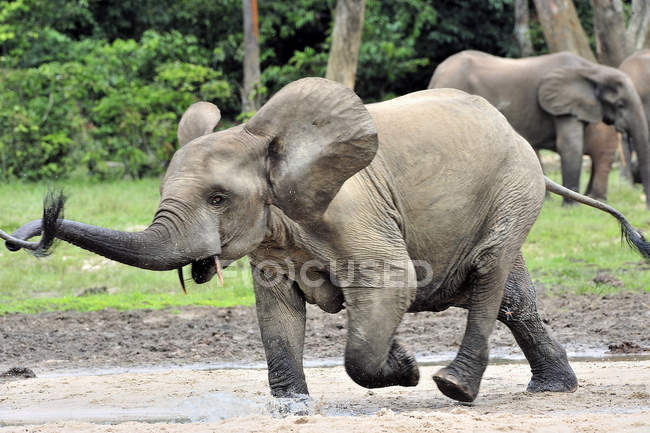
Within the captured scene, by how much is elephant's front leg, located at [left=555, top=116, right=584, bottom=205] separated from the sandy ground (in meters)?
7.98

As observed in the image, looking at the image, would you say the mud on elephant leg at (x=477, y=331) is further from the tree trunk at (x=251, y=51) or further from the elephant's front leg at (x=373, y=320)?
the tree trunk at (x=251, y=51)

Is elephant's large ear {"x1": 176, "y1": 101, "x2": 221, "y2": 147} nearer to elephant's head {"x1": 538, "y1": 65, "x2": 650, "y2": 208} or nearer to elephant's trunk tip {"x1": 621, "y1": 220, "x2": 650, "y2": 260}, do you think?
elephant's trunk tip {"x1": 621, "y1": 220, "x2": 650, "y2": 260}

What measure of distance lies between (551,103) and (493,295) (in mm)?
9936

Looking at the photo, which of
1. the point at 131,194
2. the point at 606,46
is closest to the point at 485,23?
the point at 606,46

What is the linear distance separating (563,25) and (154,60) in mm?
6812

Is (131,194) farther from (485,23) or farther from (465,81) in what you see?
(485,23)

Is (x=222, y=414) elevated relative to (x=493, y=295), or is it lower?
lower

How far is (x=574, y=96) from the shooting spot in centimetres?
1602

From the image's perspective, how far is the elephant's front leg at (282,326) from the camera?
6039 mm

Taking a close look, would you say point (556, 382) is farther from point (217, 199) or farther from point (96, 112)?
point (96, 112)

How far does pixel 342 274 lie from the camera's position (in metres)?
5.80

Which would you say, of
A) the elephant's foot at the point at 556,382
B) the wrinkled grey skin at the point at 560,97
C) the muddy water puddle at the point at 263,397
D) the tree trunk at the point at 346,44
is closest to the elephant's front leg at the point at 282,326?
the muddy water puddle at the point at 263,397

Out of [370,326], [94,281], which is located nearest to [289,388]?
[370,326]

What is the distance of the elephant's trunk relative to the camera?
4824 millimetres
